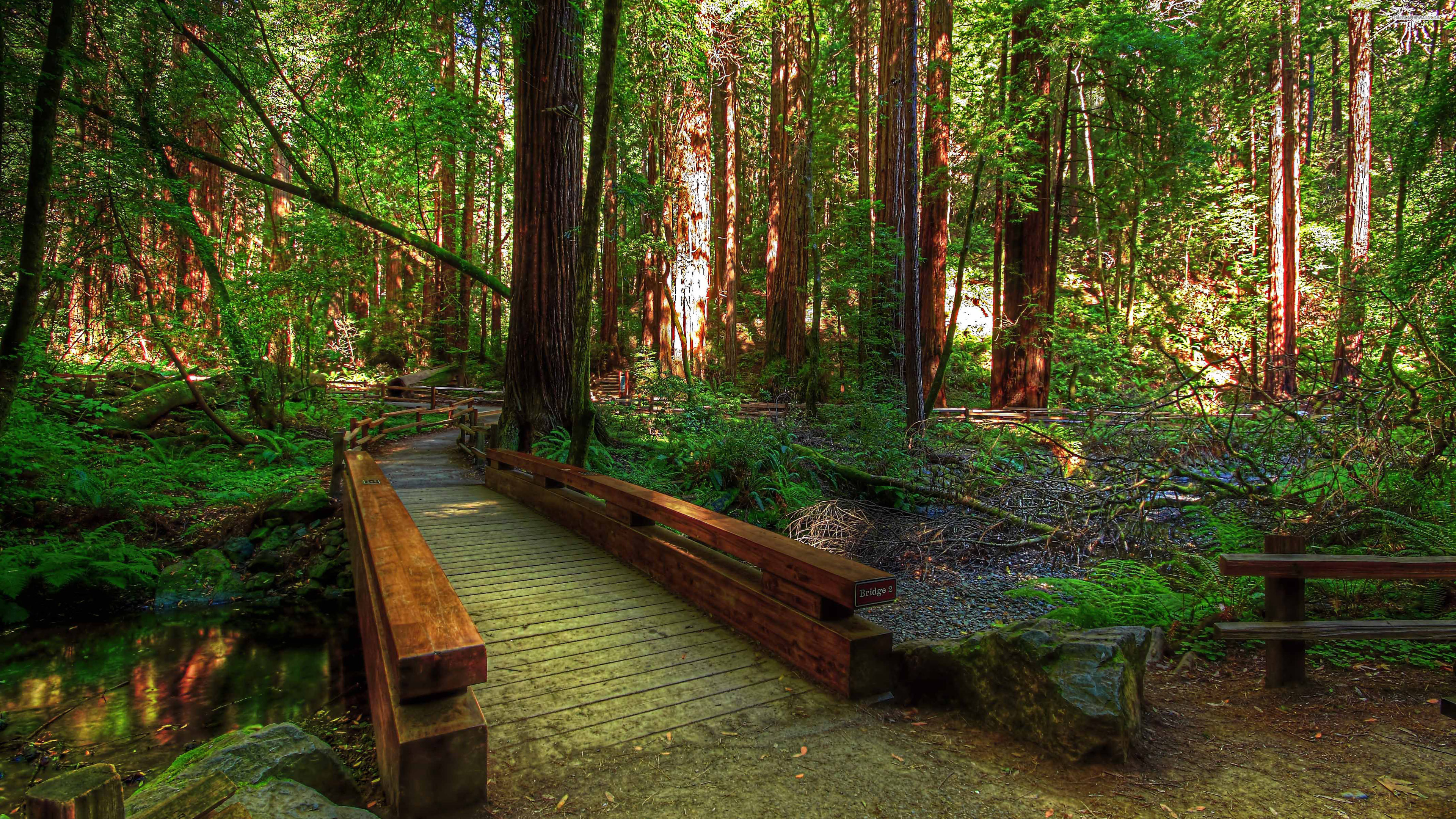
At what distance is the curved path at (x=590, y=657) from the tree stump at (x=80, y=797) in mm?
1855

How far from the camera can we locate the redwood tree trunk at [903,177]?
11.1 meters

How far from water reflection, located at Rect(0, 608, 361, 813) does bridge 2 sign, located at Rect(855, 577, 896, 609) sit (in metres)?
4.54

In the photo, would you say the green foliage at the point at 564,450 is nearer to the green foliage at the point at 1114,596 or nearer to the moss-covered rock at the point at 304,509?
the moss-covered rock at the point at 304,509

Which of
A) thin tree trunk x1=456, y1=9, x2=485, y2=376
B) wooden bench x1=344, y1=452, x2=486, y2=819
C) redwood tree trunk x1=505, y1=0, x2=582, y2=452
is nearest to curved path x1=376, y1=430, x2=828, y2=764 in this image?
wooden bench x1=344, y1=452, x2=486, y2=819

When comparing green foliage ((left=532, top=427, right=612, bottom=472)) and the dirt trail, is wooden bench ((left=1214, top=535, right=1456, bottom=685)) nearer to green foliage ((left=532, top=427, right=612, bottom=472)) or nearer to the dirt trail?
the dirt trail

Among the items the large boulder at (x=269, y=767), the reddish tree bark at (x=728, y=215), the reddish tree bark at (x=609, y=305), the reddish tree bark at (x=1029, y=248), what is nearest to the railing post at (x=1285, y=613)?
the large boulder at (x=269, y=767)

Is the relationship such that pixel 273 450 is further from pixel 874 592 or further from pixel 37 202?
pixel 874 592

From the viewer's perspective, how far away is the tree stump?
1.21 m

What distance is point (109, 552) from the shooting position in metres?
8.05

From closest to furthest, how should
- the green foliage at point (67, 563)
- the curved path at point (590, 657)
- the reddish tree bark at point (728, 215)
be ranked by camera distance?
the curved path at point (590, 657) < the green foliage at point (67, 563) < the reddish tree bark at point (728, 215)

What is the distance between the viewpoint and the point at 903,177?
1229 centimetres

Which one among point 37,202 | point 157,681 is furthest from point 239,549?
point 37,202

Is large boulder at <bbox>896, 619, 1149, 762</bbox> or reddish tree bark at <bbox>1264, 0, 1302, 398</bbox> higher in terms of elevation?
reddish tree bark at <bbox>1264, 0, 1302, 398</bbox>

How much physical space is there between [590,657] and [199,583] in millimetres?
7103
